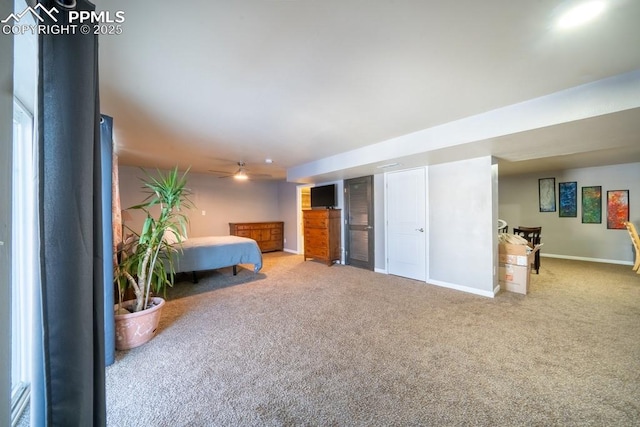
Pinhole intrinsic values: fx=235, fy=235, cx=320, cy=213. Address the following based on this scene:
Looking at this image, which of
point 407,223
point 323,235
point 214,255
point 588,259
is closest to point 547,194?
point 588,259

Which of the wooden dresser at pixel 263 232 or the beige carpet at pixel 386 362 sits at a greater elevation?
the wooden dresser at pixel 263 232

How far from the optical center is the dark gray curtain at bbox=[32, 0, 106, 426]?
0.78m

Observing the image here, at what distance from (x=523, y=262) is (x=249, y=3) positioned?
435 centimetres

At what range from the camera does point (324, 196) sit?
560 cm

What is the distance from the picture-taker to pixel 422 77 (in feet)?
6.08

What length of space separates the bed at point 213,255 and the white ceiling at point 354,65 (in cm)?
181

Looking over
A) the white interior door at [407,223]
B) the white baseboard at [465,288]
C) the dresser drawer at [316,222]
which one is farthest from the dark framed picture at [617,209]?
the dresser drawer at [316,222]

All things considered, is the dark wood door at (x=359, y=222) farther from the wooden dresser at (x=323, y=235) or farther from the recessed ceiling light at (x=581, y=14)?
the recessed ceiling light at (x=581, y=14)

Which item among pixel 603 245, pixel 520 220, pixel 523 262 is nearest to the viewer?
pixel 523 262

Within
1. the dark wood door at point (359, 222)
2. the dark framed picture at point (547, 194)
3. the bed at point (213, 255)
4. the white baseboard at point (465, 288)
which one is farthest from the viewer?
the dark framed picture at point (547, 194)

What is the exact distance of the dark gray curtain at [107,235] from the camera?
1842 mm

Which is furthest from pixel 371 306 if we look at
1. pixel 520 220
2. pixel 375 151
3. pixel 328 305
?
pixel 520 220

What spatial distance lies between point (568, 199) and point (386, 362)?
6845 millimetres

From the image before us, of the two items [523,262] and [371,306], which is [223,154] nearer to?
[371,306]
